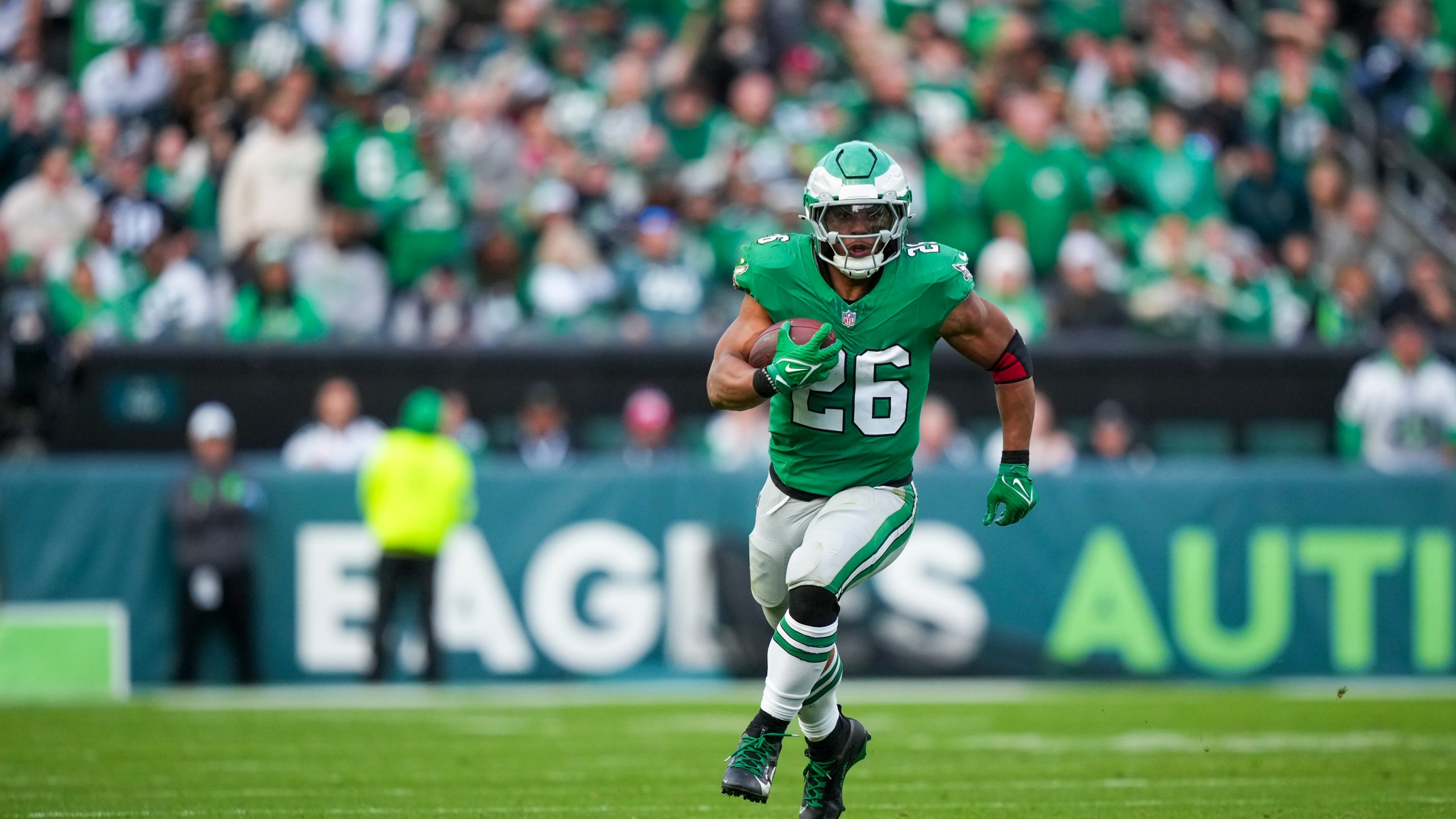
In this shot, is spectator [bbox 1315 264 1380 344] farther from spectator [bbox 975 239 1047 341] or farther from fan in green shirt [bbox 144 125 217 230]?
fan in green shirt [bbox 144 125 217 230]

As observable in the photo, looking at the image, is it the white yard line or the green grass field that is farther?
the white yard line

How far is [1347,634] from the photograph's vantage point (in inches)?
505

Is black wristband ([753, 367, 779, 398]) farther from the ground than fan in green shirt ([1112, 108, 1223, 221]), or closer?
closer

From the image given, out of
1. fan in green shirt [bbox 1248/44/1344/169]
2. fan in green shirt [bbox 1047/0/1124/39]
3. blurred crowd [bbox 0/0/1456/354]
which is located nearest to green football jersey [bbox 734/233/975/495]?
blurred crowd [bbox 0/0/1456/354]

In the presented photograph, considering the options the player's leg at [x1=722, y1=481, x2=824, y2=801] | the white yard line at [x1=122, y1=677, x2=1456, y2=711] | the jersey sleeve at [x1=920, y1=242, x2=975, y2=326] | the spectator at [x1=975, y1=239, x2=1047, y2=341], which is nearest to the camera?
the player's leg at [x1=722, y1=481, x2=824, y2=801]

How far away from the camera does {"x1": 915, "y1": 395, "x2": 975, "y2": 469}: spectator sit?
1291cm

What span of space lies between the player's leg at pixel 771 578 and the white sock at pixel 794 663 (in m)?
0.01

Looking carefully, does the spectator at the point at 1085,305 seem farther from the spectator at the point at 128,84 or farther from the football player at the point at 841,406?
the spectator at the point at 128,84

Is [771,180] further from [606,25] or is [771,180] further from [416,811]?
[416,811]

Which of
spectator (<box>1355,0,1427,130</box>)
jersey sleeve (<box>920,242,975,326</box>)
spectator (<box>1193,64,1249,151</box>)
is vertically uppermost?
spectator (<box>1355,0,1427,130</box>)

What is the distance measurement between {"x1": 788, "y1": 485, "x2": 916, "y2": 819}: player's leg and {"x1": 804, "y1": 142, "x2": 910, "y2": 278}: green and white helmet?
0.74 m

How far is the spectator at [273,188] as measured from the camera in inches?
563

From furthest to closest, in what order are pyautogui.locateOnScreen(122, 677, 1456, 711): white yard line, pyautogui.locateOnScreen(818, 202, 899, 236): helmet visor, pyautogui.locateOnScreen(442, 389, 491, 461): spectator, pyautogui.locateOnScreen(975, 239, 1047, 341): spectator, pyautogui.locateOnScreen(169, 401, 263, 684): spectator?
1. pyautogui.locateOnScreen(975, 239, 1047, 341): spectator
2. pyautogui.locateOnScreen(442, 389, 491, 461): spectator
3. pyautogui.locateOnScreen(169, 401, 263, 684): spectator
4. pyautogui.locateOnScreen(122, 677, 1456, 711): white yard line
5. pyautogui.locateOnScreen(818, 202, 899, 236): helmet visor

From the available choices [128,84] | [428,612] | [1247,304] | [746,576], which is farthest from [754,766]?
[128,84]
